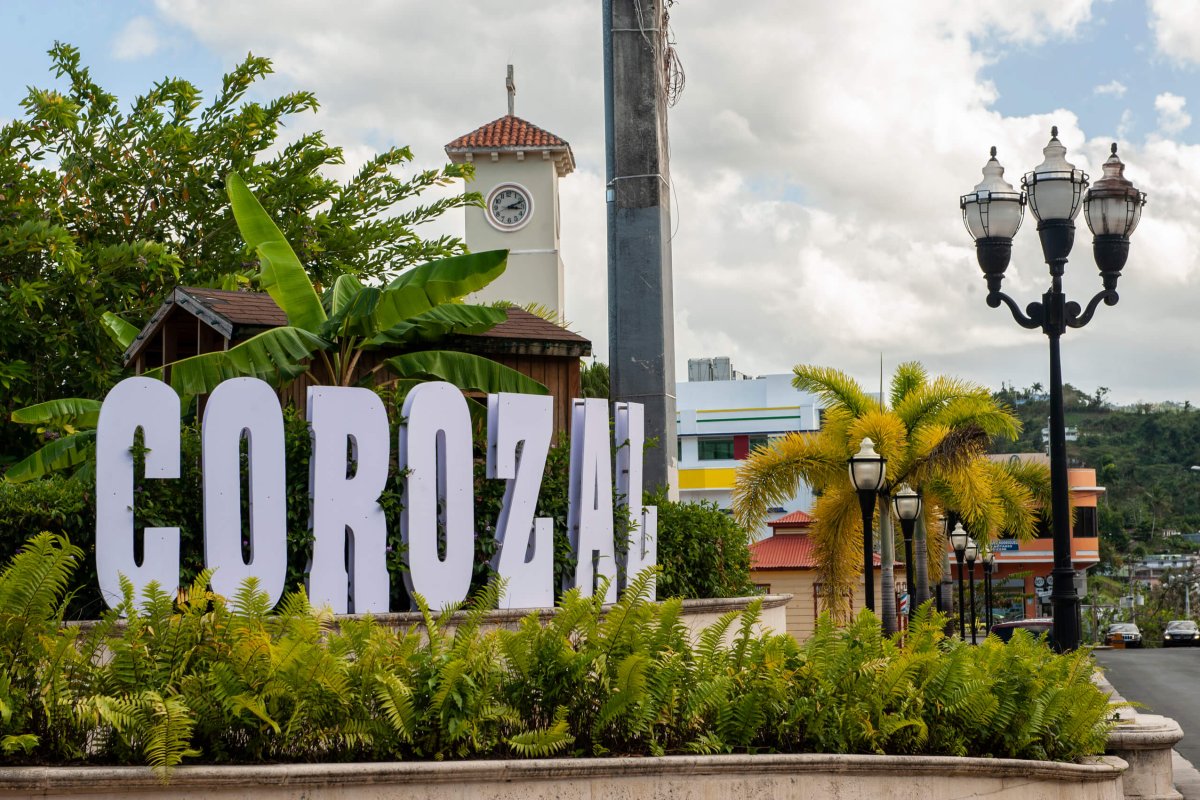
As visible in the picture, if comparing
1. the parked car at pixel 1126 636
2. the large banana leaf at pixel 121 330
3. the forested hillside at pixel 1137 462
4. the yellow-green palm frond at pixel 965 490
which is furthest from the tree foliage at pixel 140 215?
the forested hillside at pixel 1137 462

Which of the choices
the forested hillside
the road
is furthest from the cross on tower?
the forested hillside

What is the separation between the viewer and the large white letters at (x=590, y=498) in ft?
40.0

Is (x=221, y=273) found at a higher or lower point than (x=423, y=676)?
higher

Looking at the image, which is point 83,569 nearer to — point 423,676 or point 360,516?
point 360,516

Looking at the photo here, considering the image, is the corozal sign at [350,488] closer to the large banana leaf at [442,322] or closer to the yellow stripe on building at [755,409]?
the large banana leaf at [442,322]

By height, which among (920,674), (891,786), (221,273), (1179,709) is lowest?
(1179,709)

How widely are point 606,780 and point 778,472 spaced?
20323mm

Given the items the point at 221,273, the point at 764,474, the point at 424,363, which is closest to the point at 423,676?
the point at 424,363

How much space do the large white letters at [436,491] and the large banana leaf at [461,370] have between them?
2147 mm

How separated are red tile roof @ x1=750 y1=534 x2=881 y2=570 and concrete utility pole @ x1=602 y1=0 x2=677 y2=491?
63.6ft

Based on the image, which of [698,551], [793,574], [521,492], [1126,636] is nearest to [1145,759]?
[698,551]

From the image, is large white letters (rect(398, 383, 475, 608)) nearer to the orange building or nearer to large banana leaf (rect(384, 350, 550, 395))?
large banana leaf (rect(384, 350, 550, 395))

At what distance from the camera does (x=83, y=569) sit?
33.8 ft

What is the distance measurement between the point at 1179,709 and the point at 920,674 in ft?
45.6
